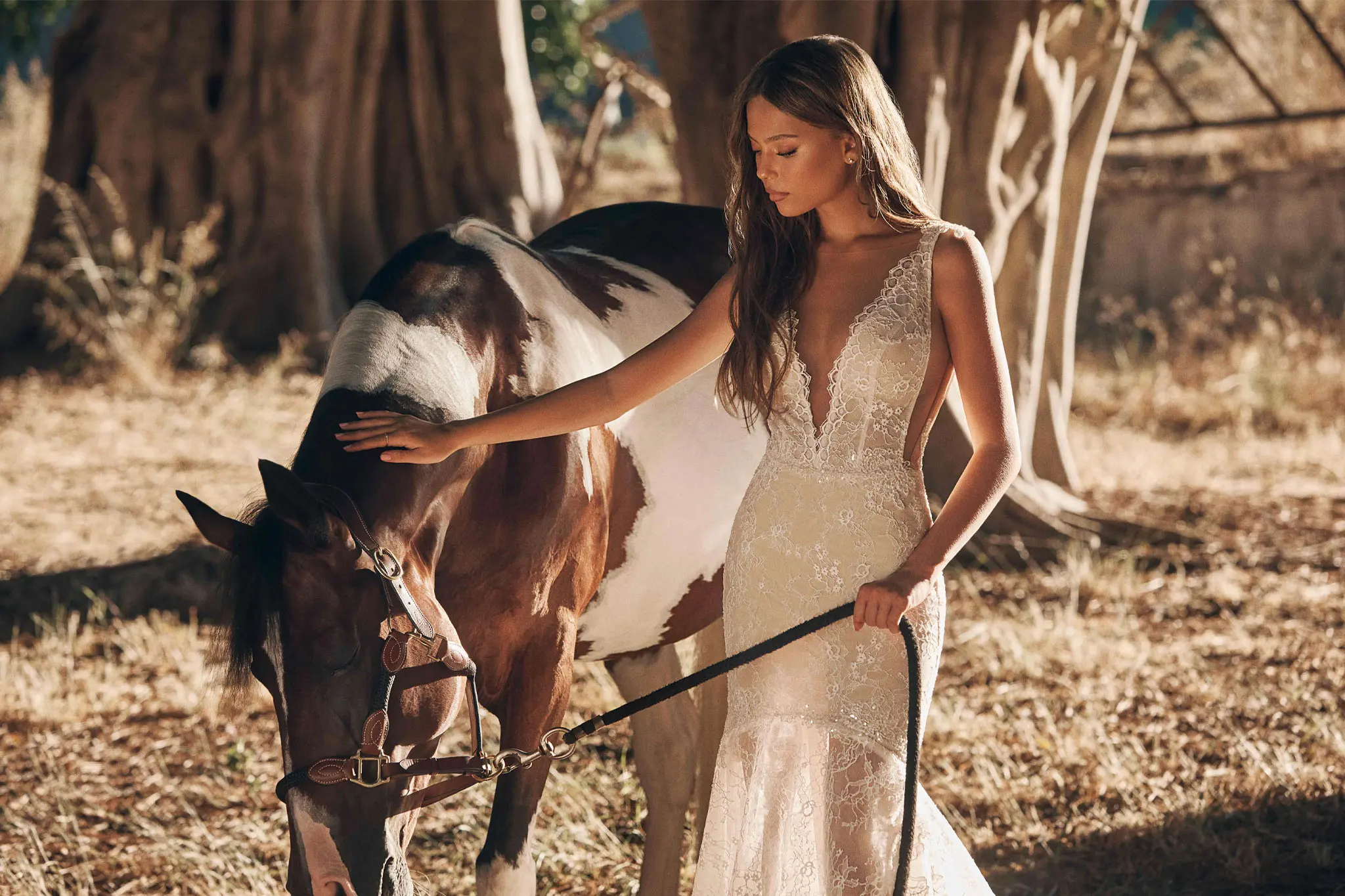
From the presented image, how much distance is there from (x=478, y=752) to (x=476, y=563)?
0.35 m

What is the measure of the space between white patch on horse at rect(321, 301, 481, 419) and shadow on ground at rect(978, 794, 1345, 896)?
1804mm

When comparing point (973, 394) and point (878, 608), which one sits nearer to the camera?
point (878, 608)

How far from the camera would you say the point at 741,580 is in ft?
7.17

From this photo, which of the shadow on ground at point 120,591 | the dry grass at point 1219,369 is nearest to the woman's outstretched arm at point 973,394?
the shadow on ground at point 120,591

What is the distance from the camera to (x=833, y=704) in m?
2.04

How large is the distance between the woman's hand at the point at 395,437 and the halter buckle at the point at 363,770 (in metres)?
0.44

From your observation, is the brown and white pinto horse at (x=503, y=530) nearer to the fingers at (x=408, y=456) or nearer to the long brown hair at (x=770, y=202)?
the fingers at (x=408, y=456)

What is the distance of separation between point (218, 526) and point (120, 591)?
3.69 meters

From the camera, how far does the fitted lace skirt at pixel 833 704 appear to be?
203 centimetres

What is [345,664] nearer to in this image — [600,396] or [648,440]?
[600,396]

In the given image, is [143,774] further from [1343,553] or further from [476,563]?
[1343,553]

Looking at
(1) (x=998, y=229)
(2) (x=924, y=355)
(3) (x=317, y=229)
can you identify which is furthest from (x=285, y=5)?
(2) (x=924, y=355)

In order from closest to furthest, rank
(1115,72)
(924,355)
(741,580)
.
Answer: (924,355), (741,580), (1115,72)

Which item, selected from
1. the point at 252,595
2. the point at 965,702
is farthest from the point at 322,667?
the point at 965,702
